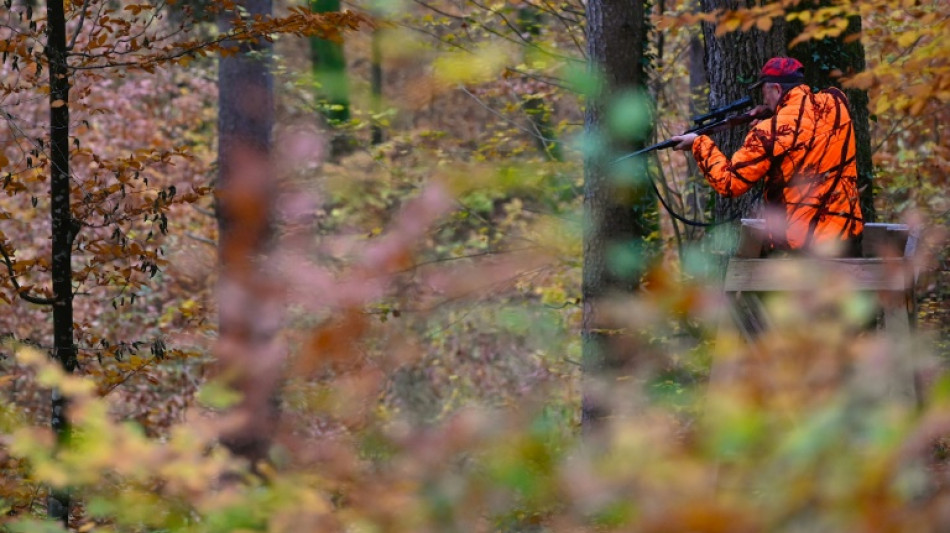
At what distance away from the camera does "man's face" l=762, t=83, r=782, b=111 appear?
5.46m

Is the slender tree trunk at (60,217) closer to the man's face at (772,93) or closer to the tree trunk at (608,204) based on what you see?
the man's face at (772,93)

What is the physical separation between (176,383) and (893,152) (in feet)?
26.5

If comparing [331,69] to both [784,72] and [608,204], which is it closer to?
[608,204]

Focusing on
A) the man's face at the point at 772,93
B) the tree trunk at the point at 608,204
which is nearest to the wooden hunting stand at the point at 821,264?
the man's face at the point at 772,93

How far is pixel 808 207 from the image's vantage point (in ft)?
17.6

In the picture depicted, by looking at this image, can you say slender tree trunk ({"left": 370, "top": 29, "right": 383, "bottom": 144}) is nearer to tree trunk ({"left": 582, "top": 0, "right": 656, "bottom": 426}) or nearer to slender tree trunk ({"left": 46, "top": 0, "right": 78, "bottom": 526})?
tree trunk ({"left": 582, "top": 0, "right": 656, "bottom": 426})

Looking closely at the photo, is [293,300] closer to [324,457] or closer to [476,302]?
[476,302]

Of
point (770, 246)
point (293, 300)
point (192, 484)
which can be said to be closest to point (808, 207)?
point (770, 246)

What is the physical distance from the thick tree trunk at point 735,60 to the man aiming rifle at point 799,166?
1016 millimetres

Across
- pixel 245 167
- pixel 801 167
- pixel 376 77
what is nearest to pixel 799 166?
pixel 801 167

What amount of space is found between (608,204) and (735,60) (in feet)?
6.96

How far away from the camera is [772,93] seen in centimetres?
548

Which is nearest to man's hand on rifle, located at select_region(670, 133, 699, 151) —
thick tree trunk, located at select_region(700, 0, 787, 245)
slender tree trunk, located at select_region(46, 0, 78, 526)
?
thick tree trunk, located at select_region(700, 0, 787, 245)

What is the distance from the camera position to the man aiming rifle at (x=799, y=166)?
5305 mm
